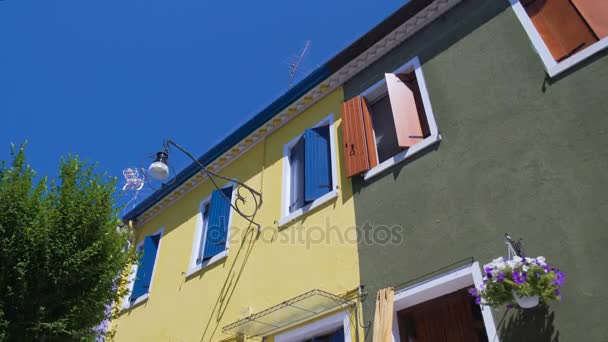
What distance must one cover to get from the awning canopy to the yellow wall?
0.78 ft

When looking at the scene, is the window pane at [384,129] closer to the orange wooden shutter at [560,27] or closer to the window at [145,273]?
the orange wooden shutter at [560,27]

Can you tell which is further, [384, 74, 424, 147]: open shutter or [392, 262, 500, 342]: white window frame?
[384, 74, 424, 147]: open shutter

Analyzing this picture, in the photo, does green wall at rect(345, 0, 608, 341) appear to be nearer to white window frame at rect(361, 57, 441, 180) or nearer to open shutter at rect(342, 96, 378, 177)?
white window frame at rect(361, 57, 441, 180)

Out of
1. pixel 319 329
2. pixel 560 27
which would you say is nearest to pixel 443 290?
pixel 319 329

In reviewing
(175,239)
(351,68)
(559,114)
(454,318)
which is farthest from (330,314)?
(175,239)

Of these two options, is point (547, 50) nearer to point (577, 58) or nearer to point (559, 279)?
point (577, 58)

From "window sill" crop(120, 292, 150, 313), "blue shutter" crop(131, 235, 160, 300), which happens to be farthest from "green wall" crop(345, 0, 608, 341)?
"blue shutter" crop(131, 235, 160, 300)

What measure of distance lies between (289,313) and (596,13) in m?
5.44

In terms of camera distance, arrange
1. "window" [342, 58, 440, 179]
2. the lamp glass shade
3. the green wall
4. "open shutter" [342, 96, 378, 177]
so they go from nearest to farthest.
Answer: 1. the green wall
2. "window" [342, 58, 440, 179]
3. "open shutter" [342, 96, 378, 177]
4. the lamp glass shade

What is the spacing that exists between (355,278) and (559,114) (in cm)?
313

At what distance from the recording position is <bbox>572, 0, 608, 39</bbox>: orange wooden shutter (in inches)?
215

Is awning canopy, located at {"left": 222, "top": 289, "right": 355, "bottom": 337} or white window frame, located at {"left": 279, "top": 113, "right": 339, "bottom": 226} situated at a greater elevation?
white window frame, located at {"left": 279, "top": 113, "right": 339, "bottom": 226}

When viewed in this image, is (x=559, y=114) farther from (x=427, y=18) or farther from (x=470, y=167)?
(x=427, y=18)

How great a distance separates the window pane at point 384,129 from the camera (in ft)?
23.2
